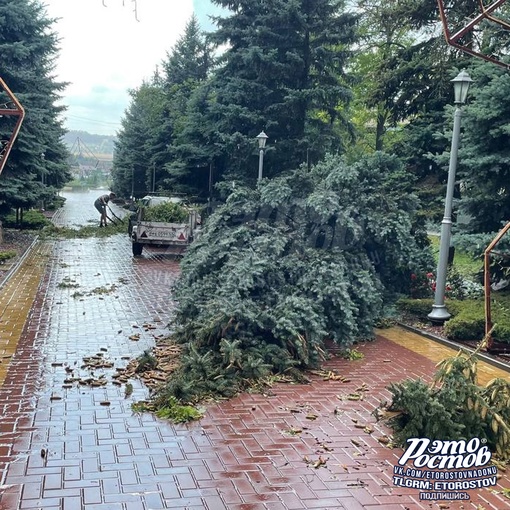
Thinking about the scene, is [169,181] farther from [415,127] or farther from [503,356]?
[503,356]

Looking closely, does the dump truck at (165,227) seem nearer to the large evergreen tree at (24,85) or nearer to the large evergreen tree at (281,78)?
the large evergreen tree at (24,85)

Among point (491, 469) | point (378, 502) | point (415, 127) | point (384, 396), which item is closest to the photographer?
point (378, 502)

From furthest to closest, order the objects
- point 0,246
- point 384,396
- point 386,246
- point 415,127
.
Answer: point 0,246 → point 415,127 → point 386,246 → point 384,396

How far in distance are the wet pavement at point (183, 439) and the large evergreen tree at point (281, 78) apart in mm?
14795

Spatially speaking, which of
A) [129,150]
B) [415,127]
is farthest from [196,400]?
[129,150]

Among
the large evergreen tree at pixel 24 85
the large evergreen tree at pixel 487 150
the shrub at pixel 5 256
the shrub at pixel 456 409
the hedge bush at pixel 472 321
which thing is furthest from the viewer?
the large evergreen tree at pixel 24 85

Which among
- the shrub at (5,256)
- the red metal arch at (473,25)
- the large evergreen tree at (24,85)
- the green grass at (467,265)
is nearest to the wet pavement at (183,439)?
the green grass at (467,265)

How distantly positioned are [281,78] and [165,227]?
8.64 m

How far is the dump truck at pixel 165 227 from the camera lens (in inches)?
687

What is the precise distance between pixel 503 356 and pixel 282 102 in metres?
16.3

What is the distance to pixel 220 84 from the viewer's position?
24.1 metres

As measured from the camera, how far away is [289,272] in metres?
8.77

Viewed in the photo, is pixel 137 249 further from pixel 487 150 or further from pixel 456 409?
pixel 456 409

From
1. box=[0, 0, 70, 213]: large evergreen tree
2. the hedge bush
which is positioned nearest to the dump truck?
box=[0, 0, 70, 213]: large evergreen tree
